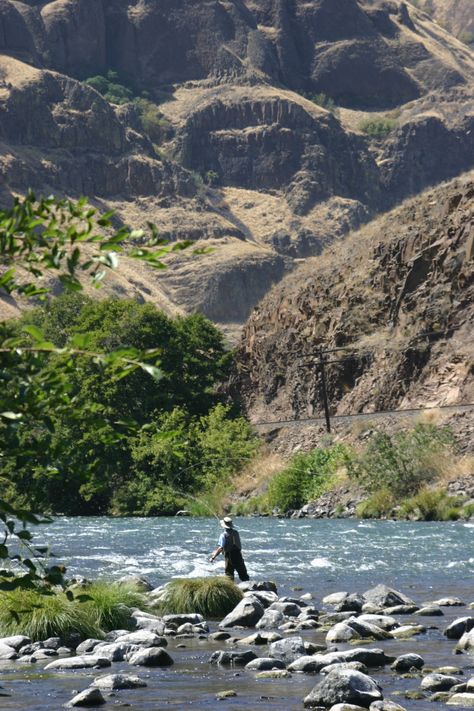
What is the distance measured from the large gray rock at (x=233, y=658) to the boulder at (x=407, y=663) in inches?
64.7

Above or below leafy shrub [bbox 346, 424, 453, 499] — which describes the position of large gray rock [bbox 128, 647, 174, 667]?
above

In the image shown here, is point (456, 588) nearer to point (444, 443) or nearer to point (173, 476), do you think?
point (444, 443)

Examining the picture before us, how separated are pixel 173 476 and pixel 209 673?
4034 cm

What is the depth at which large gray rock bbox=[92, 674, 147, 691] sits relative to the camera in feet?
40.5

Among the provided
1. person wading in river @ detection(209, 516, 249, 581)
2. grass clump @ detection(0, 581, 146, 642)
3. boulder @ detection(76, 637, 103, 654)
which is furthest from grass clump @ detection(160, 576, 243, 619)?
boulder @ detection(76, 637, 103, 654)

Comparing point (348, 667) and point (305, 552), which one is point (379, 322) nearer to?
point (305, 552)

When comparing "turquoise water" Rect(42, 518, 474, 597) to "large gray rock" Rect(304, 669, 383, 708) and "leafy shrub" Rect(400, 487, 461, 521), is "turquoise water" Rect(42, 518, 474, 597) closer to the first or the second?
"leafy shrub" Rect(400, 487, 461, 521)

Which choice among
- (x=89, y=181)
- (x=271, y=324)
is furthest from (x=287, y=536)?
(x=89, y=181)

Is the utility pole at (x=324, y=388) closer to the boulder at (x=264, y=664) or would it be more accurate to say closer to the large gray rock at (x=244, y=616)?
the large gray rock at (x=244, y=616)

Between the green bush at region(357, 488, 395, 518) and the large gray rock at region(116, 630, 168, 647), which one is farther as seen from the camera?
the green bush at region(357, 488, 395, 518)

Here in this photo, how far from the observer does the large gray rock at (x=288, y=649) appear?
45.5ft

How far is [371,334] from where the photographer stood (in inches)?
2532

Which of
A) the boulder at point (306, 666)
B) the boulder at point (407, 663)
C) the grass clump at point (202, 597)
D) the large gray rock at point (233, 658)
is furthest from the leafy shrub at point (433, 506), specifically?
the boulder at point (306, 666)

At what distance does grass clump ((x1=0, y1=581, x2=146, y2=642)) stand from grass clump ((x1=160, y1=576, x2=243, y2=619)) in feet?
5.20
